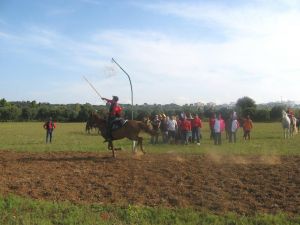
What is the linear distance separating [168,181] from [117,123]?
6741mm

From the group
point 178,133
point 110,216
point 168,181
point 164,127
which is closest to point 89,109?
point 164,127

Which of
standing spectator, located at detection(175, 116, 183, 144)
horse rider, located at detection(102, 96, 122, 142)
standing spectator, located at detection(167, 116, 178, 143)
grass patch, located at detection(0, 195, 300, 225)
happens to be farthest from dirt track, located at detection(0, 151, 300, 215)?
standing spectator, located at detection(167, 116, 178, 143)

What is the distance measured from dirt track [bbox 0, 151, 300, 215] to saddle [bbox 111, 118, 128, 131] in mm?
1792

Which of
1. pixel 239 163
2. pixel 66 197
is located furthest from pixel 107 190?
pixel 239 163

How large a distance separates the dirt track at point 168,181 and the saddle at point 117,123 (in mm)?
1792

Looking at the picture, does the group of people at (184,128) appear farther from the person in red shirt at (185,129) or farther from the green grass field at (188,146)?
the green grass field at (188,146)

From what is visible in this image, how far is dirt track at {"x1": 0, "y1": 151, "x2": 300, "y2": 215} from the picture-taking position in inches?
417

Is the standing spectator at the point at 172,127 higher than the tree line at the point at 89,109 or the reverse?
the reverse

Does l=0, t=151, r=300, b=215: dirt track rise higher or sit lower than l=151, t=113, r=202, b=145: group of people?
lower

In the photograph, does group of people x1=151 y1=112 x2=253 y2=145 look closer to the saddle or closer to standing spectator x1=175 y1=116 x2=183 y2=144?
standing spectator x1=175 y1=116 x2=183 y2=144

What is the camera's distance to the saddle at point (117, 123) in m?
19.0

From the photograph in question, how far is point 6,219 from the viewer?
925cm

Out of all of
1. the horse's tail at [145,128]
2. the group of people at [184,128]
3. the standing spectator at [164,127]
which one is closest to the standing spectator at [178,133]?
the group of people at [184,128]

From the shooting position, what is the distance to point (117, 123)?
19000mm
